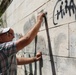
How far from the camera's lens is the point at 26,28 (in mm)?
5367

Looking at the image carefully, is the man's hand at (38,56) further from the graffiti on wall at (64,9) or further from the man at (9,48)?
the graffiti on wall at (64,9)

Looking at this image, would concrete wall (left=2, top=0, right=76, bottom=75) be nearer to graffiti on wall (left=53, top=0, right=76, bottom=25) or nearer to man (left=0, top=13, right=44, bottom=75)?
graffiti on wall (left=53, top=0, right=76, bottom=25)

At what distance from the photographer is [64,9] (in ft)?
10.4

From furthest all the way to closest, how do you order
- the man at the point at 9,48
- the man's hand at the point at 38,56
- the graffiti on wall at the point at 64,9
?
the man's hand at the point at 38,56, the man at the point at 9,48, the graffiti on wall at the point at 64,9

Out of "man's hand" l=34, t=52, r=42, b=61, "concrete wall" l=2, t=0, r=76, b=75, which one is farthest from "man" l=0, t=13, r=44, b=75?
"man's hand" l=34, t=52, r=42, b=61

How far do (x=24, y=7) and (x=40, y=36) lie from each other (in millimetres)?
1418

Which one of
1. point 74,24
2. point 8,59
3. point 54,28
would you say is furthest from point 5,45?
point 74,24

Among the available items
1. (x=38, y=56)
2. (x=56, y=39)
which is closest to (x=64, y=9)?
(x=56, y=39)

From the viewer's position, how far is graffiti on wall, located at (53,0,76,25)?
2965 millimetres

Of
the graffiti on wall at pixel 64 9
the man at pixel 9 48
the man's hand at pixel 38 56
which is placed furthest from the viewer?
the man's hand at pixel 38 56

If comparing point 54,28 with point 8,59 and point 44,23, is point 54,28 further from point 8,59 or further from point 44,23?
point 8,59

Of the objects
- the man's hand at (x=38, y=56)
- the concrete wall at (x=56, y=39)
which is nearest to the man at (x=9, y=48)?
the concrete wall at (x=56, y=39)

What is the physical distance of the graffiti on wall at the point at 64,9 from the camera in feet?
9.73

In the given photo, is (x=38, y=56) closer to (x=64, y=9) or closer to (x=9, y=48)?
(x=9, y=48)
